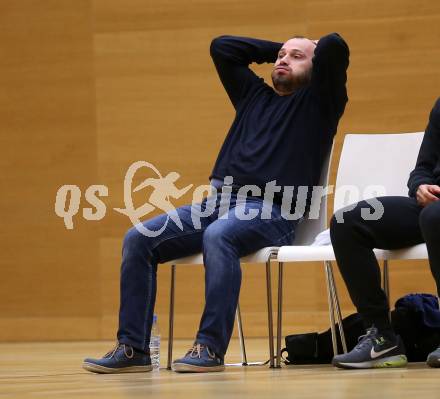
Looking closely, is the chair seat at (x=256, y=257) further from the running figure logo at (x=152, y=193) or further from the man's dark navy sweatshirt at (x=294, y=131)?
the running figure logo at (x=152, y=193)

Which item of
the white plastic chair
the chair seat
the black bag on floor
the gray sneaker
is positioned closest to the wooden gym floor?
the gray sneaker

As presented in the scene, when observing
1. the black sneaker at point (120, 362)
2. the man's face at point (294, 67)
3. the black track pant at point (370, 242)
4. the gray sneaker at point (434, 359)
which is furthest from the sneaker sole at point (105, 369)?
the man's face at point (294, 67)

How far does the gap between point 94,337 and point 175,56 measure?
63.1 inches

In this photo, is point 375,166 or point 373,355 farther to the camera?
point 375,166

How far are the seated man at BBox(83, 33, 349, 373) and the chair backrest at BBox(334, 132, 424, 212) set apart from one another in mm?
181

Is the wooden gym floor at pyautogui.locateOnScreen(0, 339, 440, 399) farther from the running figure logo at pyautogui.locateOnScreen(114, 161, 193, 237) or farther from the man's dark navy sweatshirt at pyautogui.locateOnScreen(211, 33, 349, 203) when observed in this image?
the running figure logo at pyautogui.locateOnScreen(114, 161, 193, 237)

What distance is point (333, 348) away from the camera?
11.0 feet

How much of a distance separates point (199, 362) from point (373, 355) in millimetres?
512

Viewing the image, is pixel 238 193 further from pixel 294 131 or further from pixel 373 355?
pixel 373 355

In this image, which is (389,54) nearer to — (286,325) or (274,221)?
(286,325)

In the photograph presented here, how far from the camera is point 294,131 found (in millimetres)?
3396

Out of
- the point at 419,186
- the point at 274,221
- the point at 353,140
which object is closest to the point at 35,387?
the point at 274,221

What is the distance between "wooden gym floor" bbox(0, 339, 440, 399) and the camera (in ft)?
7.18

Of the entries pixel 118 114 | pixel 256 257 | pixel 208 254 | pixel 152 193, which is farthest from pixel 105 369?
pixel 118 114
